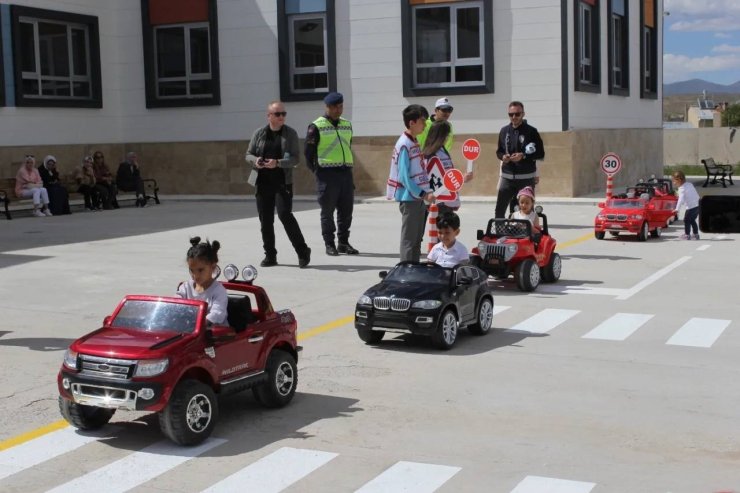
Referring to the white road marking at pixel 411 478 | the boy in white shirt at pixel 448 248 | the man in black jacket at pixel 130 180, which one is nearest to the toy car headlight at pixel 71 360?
the white road marking at pixel 411 478

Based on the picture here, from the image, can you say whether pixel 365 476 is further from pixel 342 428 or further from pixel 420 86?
pixel 420 86

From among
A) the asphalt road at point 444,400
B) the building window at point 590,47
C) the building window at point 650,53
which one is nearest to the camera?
the asphalt road at point 444,400

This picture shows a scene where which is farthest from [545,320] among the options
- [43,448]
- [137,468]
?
[43,448]

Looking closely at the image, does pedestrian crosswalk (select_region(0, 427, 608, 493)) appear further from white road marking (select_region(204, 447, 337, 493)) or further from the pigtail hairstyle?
the pigtail hairstyle

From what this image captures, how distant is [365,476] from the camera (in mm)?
5715

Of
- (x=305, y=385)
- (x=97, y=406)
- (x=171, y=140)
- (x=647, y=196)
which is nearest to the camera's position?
(x=97, y=406)

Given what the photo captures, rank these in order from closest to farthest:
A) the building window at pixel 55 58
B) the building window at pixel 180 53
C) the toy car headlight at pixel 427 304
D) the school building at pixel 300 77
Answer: the toy car headlight at pixel 427 304, the school building at pixel 300 77, the building window at pixel 55 58, the building window at pixel 180 53

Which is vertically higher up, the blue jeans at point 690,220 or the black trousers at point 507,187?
the black trousers at point 507,187

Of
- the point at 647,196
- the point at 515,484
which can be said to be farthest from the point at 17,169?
the point at 515,484

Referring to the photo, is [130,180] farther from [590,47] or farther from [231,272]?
[231,272]

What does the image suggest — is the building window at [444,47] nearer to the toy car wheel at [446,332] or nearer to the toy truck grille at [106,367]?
the toy car wheel at [446,332]

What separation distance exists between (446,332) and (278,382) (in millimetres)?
2216

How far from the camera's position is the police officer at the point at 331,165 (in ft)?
51.2

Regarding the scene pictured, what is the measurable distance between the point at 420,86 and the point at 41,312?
18.2 metres
